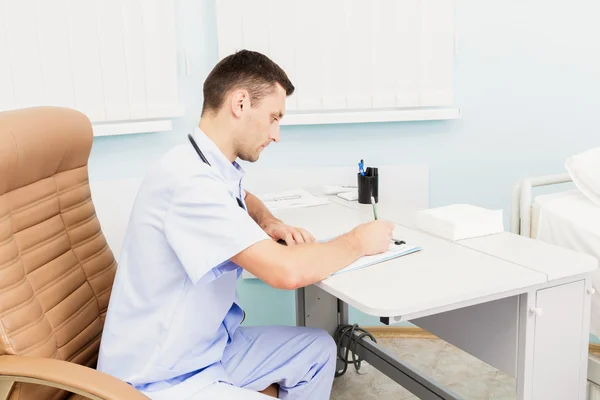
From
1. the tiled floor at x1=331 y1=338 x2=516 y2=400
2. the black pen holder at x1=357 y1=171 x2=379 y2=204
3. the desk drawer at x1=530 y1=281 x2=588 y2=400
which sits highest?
the black pen holder at x1=357 y1=171 x2=379 y2=204

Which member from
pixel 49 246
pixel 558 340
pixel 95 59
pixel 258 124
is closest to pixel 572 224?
pixel 558 340

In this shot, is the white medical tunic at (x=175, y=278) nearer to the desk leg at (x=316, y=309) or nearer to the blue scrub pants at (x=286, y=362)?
the blue scrub pants at (x=286, y=362)

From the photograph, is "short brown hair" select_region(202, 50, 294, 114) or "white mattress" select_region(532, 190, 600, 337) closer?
"short brown hair" select_region(202, 50, 294, 114)

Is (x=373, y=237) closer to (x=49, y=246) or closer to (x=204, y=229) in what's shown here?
(x=204, y=229)

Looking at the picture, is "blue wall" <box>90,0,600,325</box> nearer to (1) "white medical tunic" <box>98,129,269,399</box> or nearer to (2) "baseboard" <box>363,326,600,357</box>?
(2) "baseboard" <box>363,326,600,357</box>

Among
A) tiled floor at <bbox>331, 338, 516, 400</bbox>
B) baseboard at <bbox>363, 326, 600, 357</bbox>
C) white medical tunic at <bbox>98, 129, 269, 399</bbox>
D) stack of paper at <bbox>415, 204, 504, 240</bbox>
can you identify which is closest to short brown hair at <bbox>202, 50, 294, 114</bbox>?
white medical tunic at <bbox>98, 129, 269, 399</bbox>

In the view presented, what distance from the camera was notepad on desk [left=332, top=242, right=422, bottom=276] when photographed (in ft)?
4.56

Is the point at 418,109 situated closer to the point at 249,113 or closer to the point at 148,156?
the point at 148,156

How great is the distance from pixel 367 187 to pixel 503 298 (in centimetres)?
79

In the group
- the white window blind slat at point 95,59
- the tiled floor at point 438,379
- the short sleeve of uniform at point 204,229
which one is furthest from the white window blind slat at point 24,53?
the tiled floor at point 438,379

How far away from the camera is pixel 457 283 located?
4.18ft

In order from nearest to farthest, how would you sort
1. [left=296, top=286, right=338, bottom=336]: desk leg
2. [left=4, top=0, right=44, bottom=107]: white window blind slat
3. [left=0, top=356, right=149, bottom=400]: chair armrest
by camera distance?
[left=0, top=356, right=149, bottom=400]: chair armrest → [left=4, top=0, right=44, bottom=107]: white window blind slat → [left=296, top=286, right=338, bottom=336]: desk leg

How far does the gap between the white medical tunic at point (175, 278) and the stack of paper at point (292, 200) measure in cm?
74

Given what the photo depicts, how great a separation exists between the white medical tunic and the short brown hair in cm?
16
